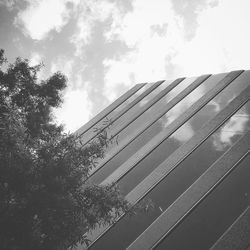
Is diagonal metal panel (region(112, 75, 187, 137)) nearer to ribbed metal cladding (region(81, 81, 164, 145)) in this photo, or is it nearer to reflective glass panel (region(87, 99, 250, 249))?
ribbed metal cladding (region(81, 81, 164, 145))

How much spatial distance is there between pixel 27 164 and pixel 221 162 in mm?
5452

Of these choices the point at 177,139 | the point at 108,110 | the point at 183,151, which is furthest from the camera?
the point at 108,110

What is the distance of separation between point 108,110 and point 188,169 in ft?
36.7

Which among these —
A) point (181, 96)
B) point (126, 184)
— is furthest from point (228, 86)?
point (126, 184)

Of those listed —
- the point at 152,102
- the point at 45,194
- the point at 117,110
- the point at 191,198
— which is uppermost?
the point at 117,110

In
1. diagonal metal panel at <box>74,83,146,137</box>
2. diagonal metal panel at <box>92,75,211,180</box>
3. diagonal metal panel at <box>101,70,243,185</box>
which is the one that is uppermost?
diagonal metal panel at <box>74,83,146,137</box>

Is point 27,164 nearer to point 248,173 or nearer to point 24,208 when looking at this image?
point 24,208

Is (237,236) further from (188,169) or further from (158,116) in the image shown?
(158,116)

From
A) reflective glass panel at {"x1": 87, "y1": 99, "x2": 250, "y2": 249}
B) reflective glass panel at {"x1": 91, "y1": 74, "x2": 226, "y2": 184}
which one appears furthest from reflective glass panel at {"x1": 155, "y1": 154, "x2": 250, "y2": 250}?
reflective glass panel at {"x1": 91, "y1": 74, "x2": 226, "y2": 184}

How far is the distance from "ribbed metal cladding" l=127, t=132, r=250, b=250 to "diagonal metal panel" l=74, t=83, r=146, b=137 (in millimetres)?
11335

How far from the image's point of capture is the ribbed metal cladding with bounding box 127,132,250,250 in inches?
273

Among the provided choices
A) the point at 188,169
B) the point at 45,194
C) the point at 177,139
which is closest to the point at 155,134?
the point at 177,139

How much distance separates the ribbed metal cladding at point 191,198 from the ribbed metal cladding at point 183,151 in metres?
1.35

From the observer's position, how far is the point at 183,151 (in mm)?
9414
